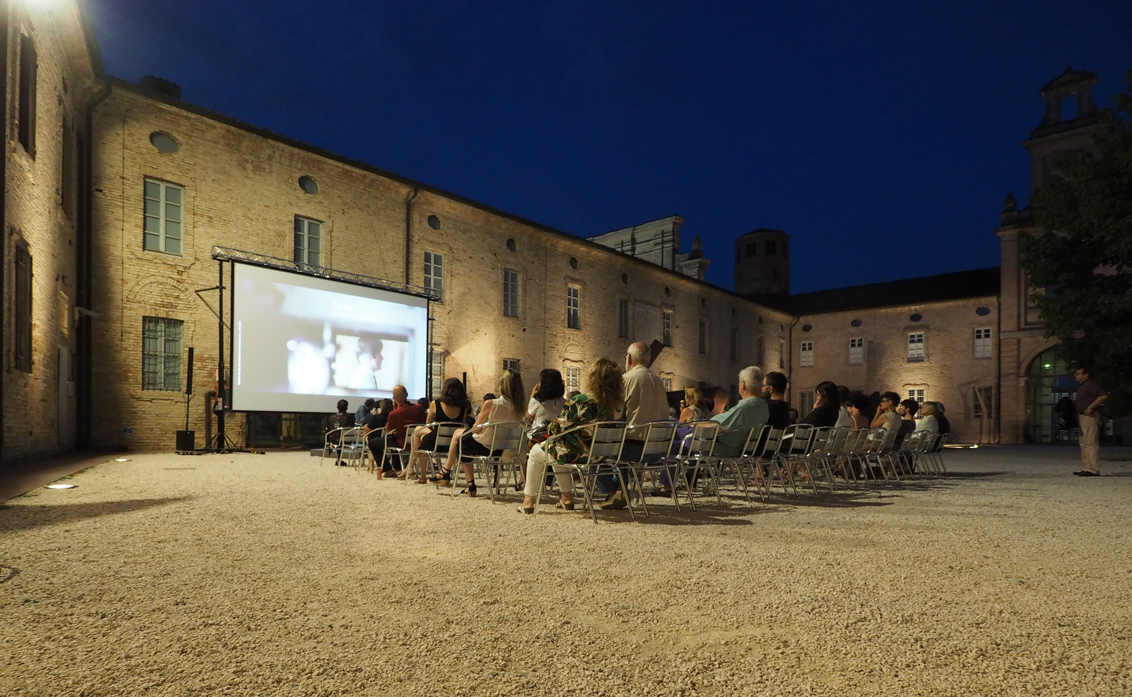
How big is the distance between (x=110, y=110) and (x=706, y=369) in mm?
22303

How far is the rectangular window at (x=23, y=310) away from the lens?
910cm

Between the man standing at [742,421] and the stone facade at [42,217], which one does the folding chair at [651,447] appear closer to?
the man standing at [742,421]

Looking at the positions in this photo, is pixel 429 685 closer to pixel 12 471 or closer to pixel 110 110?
pixel 12 471

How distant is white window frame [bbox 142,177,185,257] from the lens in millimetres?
13695

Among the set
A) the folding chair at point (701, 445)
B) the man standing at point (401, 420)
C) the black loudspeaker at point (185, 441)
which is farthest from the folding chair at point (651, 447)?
the black loudspeaker at point (185, 441)

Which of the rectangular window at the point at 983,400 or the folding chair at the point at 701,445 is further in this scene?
the rectangular window at the point at 983,400

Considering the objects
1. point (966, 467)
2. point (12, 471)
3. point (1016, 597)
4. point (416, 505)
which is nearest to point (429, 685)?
point (1016, 597)

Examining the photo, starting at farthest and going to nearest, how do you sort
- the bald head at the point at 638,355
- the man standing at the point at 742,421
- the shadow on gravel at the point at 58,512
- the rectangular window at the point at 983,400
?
the rectangular window at the point at 983,400 → the man standing at the point at 742,421 → the bald head at the point at 638,355 → the shadow on gravel at the point at 58,512

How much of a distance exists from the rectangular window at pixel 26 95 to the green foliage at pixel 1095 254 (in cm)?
1848

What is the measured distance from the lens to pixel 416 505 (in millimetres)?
6113

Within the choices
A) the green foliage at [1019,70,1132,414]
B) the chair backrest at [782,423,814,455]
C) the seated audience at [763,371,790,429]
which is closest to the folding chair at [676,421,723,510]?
the seated audience at [763,371,790,429]

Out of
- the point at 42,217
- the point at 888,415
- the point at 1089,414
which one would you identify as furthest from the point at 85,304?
the point at 1089,414

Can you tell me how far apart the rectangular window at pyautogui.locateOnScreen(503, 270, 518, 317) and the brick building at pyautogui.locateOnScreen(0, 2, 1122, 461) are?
0.21 feet

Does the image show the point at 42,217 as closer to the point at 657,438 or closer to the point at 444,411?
the point at 444,411
